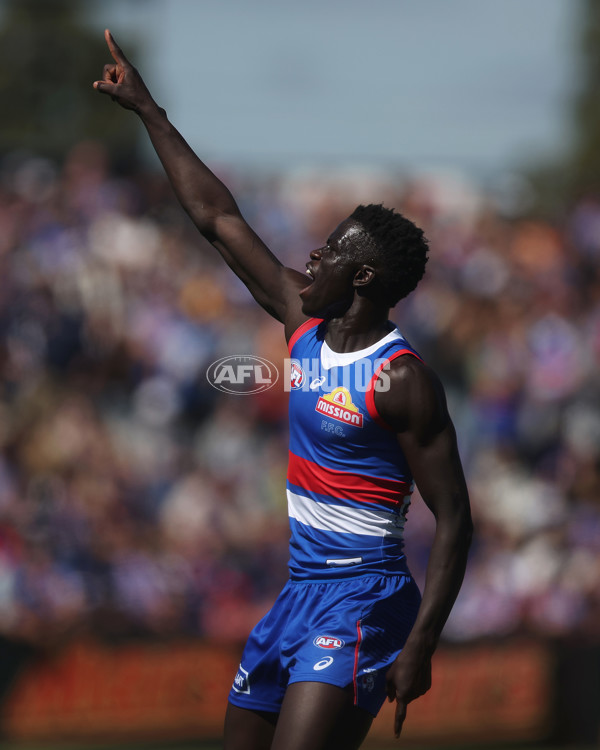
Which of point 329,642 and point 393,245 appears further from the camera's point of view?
point 393,245

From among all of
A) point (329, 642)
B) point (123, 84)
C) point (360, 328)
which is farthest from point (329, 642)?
point (123, 84)

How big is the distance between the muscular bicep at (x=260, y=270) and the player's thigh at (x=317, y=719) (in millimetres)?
1510

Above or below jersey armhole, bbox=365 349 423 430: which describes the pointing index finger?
above

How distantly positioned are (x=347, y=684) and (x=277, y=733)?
31 cm

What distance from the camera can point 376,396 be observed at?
14.3ft

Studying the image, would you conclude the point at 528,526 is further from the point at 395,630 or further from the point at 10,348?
the point at 395,630

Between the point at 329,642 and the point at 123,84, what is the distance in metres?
2.50

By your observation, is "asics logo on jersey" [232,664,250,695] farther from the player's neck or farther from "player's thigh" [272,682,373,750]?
the player's neck

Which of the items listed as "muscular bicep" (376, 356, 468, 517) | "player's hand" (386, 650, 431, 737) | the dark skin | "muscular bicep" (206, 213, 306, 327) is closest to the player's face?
the dark skin

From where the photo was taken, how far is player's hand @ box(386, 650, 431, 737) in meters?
4.16

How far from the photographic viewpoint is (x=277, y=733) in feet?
13.9

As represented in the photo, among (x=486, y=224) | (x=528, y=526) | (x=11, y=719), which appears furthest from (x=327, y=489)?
(x=486, y=224)

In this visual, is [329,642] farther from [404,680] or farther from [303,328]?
→ [303,328]

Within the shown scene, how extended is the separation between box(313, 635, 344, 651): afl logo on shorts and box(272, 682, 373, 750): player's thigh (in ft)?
0.49
